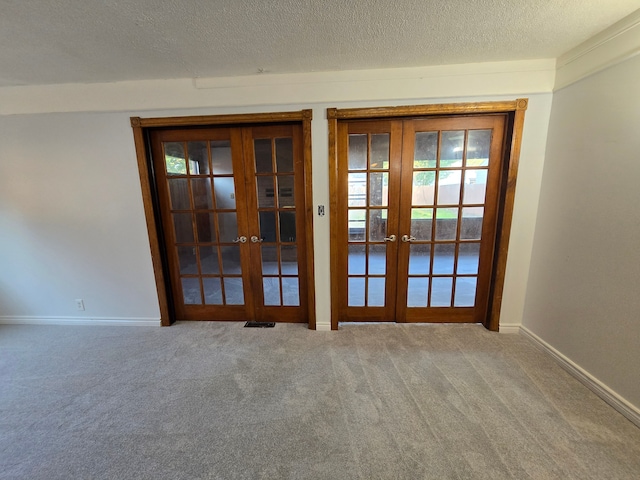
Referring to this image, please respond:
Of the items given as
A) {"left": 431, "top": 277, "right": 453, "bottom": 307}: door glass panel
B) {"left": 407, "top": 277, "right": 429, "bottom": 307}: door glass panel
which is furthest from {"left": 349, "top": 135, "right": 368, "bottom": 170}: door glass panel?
{"left": 431, "top": 277, "right": 453, "bottom": 307}: door glass panel

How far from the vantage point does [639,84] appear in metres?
1.47

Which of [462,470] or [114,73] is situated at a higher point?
[114,73]

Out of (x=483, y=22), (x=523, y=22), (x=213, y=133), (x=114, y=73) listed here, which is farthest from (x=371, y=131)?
(x=114, y=73)

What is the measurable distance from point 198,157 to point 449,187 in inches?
96.0

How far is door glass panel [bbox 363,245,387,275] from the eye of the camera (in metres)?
2.51

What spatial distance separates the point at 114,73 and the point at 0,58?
0.68 meters

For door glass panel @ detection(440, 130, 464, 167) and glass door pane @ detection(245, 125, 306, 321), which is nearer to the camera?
door glass panel @ detection(440, 130, 464, 167)

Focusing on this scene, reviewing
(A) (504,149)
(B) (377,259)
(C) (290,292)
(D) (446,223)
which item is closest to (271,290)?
(C) (290,292)

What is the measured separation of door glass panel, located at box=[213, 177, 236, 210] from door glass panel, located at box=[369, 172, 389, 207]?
4.46 ft

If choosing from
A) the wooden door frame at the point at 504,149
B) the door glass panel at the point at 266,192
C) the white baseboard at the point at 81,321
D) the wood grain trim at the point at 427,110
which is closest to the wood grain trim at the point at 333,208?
the wooden door frame at the point at 504,149

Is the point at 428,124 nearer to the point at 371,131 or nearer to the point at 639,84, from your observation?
the point at 371,131

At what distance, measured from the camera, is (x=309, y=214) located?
236 centimetres

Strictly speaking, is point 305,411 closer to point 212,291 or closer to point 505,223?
point 212,291

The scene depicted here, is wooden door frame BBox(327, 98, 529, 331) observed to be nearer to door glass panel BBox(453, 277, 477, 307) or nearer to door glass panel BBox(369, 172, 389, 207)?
door glass panel BBox(453, 277, 477, 307)
